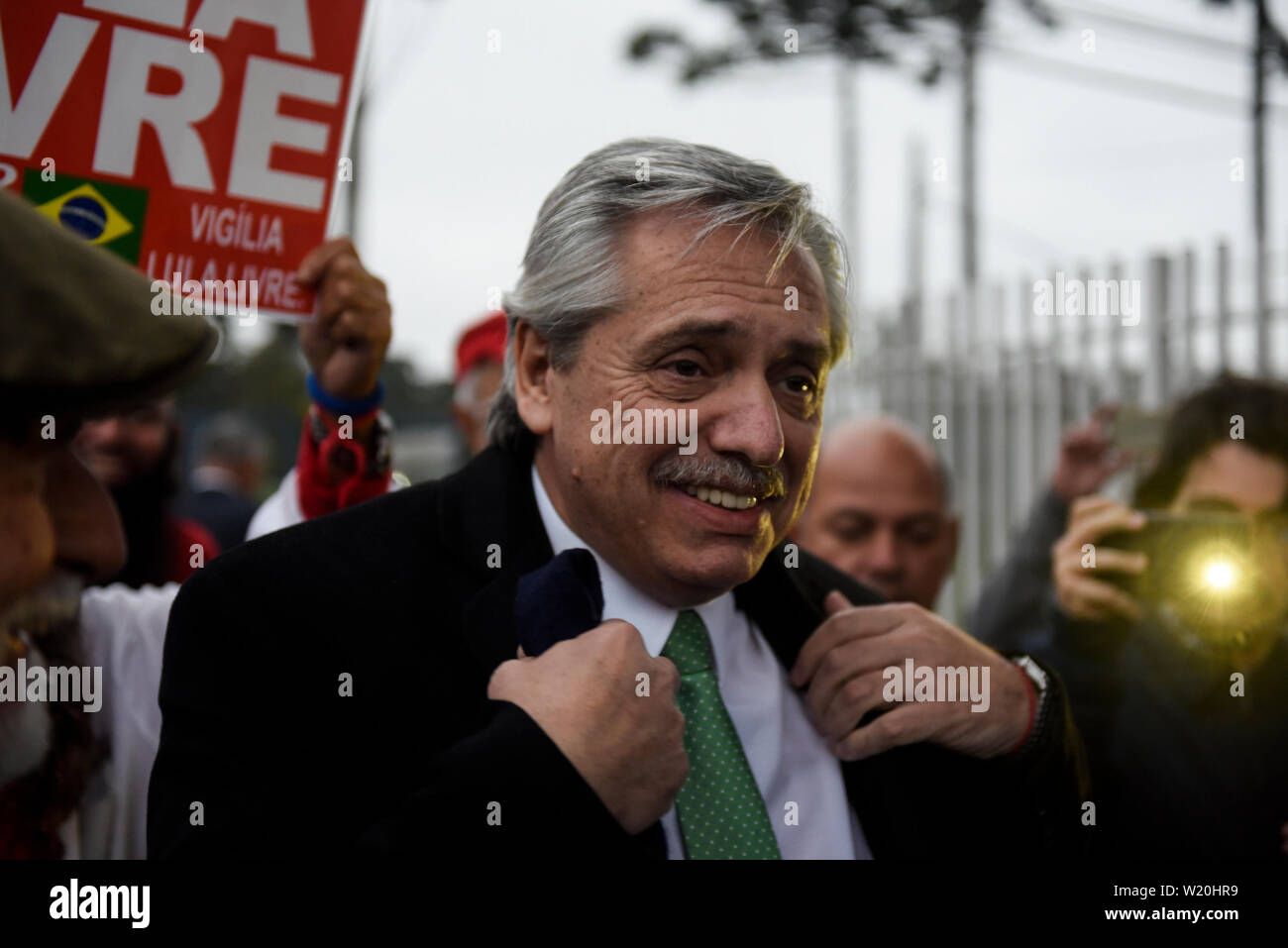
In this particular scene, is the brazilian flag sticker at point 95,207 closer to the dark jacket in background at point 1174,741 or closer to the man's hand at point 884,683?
the man's hand at point 884,683

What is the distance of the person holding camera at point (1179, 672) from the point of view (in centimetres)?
244

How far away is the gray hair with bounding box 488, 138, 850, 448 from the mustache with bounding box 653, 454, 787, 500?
0.83 feet

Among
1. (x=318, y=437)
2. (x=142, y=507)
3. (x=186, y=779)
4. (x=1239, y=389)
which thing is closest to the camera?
(x=186, y=779)

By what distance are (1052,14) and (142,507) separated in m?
9.76

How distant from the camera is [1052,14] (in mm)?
10891

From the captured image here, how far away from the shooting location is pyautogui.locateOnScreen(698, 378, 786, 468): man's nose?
1.79 metres

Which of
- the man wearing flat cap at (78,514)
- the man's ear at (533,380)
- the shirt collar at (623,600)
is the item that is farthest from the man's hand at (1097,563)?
the man wearing flat cap at (78,514)

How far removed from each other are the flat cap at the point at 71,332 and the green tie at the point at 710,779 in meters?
0.93

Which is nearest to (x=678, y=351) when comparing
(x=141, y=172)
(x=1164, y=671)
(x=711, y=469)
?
(x=711, y=469)

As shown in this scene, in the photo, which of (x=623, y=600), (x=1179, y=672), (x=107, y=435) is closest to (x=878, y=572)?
(x=1179, y=672)

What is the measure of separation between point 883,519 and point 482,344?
1553 millimetres

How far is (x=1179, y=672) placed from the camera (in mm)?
2607

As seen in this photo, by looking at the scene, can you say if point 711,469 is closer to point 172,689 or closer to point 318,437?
point 172,689
